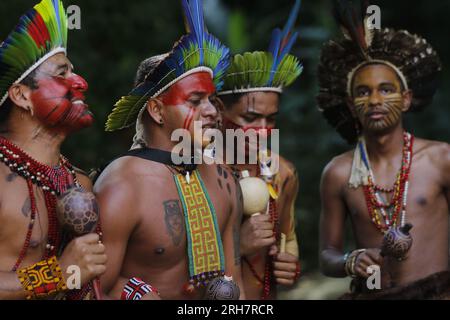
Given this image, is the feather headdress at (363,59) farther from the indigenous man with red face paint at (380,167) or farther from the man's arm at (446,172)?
the man's arm at (446,172)

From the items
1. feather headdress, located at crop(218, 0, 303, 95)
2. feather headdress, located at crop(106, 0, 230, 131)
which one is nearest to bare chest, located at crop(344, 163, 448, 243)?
feather headdress, located at crop(218, 0, 303, 95)

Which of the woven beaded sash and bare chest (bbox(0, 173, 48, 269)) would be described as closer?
bare chest (bbox(0, 173, 48, 269))

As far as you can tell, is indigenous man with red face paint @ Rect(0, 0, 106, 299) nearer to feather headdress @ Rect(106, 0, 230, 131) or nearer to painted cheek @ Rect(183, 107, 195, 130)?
feather headdress @ Rect(106, 0, 230, 131)

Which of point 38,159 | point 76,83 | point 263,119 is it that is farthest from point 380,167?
point 38,159

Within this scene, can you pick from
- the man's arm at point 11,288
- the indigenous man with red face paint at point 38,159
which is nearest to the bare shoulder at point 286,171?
the indigenous man with red face paint at point 38,159

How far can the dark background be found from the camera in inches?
336

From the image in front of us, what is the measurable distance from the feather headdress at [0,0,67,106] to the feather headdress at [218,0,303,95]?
1.67m

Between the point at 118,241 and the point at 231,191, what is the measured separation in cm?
94

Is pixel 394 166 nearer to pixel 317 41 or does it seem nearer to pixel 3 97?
pixel 3 97

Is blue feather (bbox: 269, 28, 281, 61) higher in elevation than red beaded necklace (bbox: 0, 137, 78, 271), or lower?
higher

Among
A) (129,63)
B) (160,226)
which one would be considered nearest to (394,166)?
(160,226)

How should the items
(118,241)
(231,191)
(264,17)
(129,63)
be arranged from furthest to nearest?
(264,17), (129,63), (231,191), (118,241)

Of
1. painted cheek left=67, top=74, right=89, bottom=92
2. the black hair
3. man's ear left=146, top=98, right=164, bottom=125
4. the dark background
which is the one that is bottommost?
the black hair

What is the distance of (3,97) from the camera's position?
3.83m
